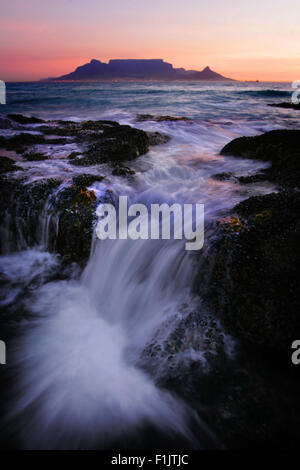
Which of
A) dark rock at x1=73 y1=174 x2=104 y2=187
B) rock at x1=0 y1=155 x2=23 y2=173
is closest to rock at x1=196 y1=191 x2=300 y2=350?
dark rock at x1=73 y1=174 x2=104 y2=187

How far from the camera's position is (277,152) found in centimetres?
621

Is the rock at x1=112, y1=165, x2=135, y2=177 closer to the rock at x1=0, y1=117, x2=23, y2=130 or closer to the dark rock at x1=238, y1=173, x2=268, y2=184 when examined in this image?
the dark rock at x1=238, y1=173, x2=268, y2=184

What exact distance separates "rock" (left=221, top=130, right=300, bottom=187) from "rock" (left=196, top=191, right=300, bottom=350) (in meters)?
1.82

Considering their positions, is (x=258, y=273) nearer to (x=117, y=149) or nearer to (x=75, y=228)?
(x=75, y=228)

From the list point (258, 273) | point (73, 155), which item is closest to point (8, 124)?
point (73, 155)

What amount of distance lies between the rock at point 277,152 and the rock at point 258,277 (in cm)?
182

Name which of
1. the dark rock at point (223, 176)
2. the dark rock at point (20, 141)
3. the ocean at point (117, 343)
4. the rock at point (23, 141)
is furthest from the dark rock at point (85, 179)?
the rock at point (23, 141)

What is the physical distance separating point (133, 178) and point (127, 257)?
8.10 feet

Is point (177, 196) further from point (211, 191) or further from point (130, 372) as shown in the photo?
point (130, 372)

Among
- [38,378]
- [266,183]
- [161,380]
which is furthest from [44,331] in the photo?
[266,183]

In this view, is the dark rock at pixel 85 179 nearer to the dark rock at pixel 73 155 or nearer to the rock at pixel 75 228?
the rock at pixel 75 228

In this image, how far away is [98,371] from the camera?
3086 mm

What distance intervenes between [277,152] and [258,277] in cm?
457

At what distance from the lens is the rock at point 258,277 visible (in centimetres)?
291
